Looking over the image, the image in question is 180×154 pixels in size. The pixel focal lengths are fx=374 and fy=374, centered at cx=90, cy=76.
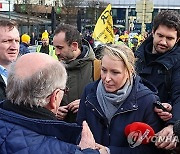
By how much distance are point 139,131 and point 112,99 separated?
297 millimetres

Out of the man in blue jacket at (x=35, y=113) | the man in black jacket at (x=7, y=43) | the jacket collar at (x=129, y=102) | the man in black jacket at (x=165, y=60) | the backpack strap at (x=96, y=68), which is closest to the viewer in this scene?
the man in blue jacket at (x=35, y=113)

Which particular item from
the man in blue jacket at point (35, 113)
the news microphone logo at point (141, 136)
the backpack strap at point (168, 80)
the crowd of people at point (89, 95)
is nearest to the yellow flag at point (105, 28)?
the crowd of people at point (89, 95)

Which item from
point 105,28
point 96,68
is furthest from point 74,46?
point 105,28

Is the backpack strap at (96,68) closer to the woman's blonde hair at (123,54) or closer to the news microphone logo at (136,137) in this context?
the woman's blonde hair at (123,54)

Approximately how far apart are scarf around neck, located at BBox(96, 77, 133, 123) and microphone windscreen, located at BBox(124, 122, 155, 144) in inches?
7.3

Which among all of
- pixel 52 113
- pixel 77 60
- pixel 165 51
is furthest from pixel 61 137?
pixel 77 60

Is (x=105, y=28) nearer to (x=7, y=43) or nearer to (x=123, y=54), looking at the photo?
(x=7, y=43)

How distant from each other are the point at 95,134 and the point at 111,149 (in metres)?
0.20

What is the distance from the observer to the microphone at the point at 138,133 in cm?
237

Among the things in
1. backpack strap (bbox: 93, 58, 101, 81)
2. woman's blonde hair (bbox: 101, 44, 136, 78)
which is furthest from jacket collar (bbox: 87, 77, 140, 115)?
backpack strap (bbox: 93, 58, 101, 81)

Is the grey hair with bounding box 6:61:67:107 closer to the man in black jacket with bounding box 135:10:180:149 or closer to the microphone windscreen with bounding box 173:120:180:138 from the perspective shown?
the microphone windscreen with bounding box 173:120:180:138

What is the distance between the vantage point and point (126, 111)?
2.50 metres

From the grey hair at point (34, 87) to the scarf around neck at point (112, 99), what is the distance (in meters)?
0.70

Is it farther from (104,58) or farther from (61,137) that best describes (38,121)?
(104,58)
